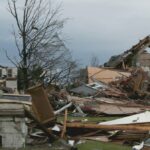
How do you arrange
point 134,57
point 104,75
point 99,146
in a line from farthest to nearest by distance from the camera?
point 134,57 → point 104,75 → point 99,146

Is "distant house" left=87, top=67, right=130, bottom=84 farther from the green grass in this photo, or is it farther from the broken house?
the green grass

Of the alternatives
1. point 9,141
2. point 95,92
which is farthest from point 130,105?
point 9,141

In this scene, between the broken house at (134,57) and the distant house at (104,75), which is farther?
the broken house at (134,57)

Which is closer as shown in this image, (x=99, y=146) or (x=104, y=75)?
(x=99, y=146)

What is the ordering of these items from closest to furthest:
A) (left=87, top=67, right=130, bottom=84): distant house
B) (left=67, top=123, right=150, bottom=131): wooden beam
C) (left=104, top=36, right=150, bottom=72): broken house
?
(left=67, top=123, right=150, bottom=131): wooden beam < (left=87, top=67, right=130, bottom=84): distant house < (left=104, top=36, right=150, bottom=72): broken house

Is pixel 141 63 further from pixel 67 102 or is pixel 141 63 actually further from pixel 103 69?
pixel 67 102

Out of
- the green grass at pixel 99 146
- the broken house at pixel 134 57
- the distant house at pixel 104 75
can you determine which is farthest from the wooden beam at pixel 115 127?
the broken house at pixel 134 57

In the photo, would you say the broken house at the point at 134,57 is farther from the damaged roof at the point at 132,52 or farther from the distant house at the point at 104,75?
the distant house at the point at 104,75

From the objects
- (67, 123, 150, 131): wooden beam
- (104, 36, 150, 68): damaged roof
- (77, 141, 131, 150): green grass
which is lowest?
(77, 141, 131, 150): green grass

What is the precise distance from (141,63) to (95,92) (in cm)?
1044

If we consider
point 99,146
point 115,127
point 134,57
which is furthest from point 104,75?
point 99,146

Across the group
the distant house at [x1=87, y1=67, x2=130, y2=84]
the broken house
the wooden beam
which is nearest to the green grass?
the wooden beam

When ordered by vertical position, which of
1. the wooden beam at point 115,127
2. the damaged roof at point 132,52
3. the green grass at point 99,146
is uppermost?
the damaged roof at point 132,52

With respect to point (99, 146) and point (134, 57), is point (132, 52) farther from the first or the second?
point (99, 146)
